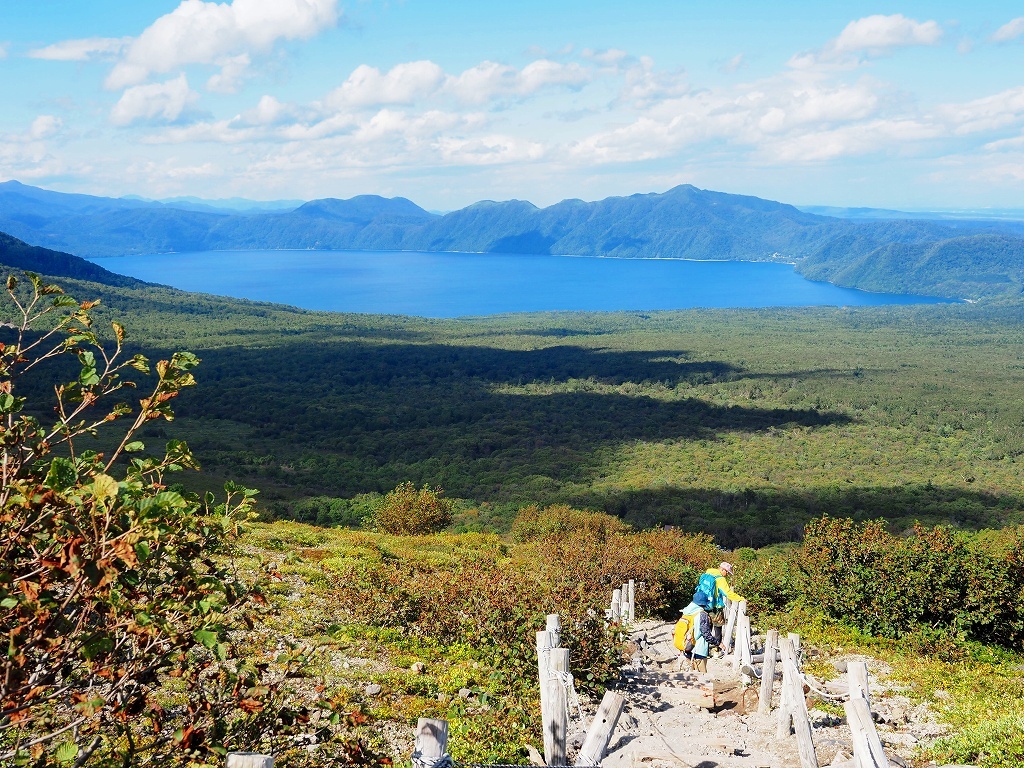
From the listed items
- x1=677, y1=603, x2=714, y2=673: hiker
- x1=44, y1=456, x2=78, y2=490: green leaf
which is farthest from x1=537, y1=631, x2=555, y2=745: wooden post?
x1=677, y1=603, x2=714, y2=673: hiker

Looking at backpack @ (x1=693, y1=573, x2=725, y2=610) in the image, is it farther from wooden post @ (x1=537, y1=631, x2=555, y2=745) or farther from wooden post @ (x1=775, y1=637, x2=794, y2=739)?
wooden post @ (x1=537, y1=631, x2=555, y2=745)

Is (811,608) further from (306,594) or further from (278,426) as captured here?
(278,426)

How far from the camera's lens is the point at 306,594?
15.2m

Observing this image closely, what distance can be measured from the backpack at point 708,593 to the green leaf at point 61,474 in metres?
11.0

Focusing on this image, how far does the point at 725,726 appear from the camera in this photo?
32.4 feet

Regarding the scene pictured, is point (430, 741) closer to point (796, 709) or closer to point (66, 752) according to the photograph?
point (66, 752)

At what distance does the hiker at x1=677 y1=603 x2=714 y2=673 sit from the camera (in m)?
12.6

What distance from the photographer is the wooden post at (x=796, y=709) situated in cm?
734

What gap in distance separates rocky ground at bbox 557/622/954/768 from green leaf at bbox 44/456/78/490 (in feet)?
20.8

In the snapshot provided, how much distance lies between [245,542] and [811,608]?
45.7 ft

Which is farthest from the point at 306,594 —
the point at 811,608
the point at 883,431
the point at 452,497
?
the point at 883,431

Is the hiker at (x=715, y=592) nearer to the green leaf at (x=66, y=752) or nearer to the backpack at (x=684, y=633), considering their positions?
the backpack at (x=684, y=633)

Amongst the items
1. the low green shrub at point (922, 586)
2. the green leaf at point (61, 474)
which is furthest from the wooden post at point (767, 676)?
the green leaf at point (61, 474)

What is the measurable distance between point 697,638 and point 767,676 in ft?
8.42
